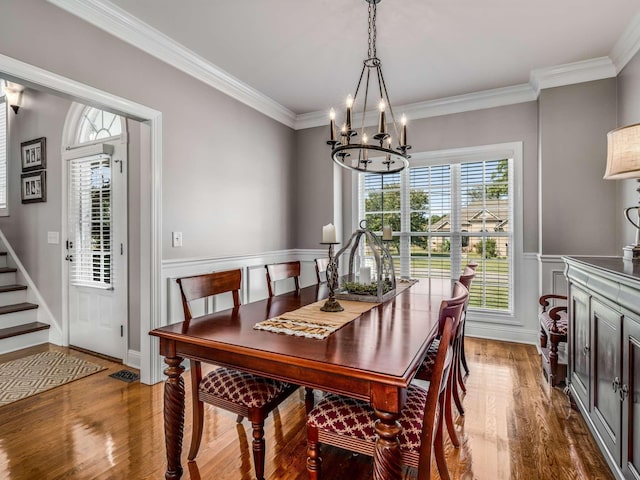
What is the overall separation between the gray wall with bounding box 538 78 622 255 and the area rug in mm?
4287

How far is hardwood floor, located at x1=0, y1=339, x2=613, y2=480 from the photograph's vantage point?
1700 mm

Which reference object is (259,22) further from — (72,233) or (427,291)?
(72,233)

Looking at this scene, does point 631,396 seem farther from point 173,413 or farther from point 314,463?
point 173,413

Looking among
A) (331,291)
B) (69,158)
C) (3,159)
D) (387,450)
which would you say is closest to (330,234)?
(331,291)

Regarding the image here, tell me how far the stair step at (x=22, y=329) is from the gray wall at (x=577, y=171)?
5088 millimetres

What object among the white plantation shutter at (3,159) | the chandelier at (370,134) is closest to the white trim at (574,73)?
the chandelier at (370,134)

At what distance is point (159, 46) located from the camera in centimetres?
268

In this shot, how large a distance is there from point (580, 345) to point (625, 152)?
1099mm

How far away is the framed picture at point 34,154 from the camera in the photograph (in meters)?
3.70

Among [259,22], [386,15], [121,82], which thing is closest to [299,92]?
[259,22]

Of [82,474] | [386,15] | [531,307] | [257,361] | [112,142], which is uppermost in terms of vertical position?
[386,15]

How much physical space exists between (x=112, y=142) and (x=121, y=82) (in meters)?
0.79

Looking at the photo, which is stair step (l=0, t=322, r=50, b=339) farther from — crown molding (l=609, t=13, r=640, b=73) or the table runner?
crown molding (l=609, t=13, r=640, b=73)

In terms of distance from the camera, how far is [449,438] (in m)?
1.97
